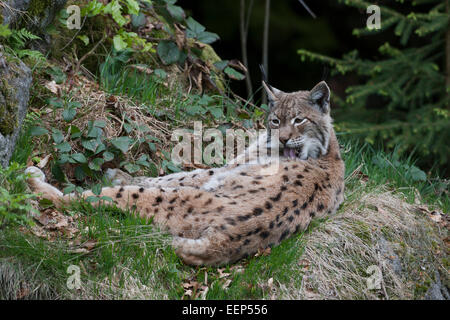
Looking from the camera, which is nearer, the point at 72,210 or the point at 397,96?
the point at 72,210

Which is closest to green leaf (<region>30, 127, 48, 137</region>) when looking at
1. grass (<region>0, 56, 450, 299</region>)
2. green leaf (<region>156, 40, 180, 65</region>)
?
grass (<region>0, 56, 450, 299</region>)

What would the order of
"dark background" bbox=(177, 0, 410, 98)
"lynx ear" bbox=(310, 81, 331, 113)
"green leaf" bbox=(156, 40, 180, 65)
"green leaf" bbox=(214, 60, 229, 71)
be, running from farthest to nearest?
"dark background" bbox=(177, 0, 410, 98) → "green leaf" bbox=(214, 60, 229, 71) → "green leaf" bbox=(156, 40, 180, 65) → "lynx ear" bbox=(310, 81, 331, 113)

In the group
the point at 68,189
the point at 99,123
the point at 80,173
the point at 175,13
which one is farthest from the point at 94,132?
the point at 175,13

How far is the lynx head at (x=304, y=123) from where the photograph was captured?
197 inches

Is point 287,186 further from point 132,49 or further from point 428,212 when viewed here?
point 132,49

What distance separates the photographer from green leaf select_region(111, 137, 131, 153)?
4953 mm

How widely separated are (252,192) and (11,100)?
2.00 metres

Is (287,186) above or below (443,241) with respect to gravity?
above

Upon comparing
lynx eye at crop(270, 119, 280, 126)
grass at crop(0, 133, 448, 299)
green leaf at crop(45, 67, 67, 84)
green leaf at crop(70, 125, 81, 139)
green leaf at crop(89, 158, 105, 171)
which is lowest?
grass at crop(0, 133, 448, 299)

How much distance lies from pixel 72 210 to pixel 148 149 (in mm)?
1302

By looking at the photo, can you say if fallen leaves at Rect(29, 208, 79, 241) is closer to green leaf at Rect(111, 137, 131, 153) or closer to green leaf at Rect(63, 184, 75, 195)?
green leaf at Rect(63, 184, 75, 195)

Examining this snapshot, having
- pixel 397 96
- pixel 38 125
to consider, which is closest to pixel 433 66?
pixel 397 96

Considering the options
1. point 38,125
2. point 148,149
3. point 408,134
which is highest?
point 38,125

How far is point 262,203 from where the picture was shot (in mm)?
4184
